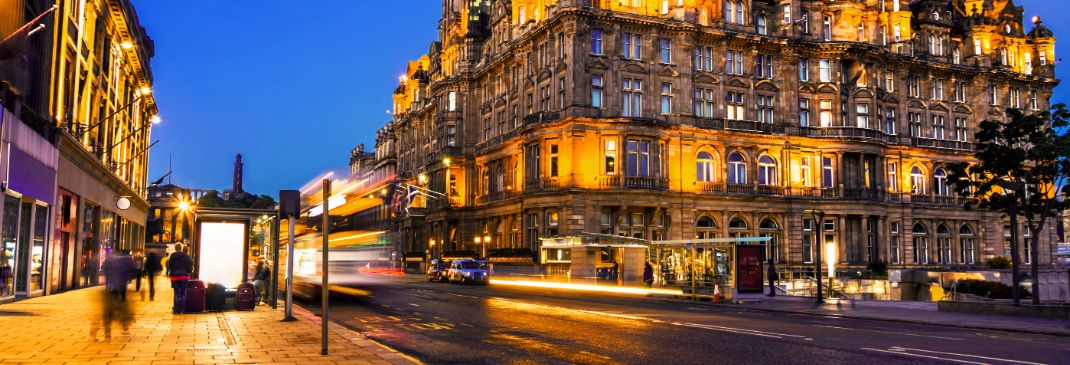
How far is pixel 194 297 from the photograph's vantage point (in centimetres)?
2255

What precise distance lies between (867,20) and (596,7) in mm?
23831

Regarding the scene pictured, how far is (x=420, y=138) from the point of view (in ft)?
312

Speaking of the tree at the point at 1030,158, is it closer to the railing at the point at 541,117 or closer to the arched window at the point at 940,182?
the railing at the point at 541,117

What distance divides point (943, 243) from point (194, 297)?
211 ft

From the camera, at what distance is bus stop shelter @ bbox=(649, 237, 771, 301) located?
1339 inches

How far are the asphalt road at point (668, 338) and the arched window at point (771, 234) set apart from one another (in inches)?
1397

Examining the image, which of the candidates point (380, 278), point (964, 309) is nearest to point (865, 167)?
point (964, 309)

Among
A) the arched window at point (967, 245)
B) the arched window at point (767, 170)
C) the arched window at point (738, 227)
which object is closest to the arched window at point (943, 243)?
the arched window at point (967, 245)

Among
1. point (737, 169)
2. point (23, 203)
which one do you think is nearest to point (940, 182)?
point (737, 169)

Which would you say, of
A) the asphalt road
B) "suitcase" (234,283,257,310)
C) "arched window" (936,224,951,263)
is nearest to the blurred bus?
the asphalt road

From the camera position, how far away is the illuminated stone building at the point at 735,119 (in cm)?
5738

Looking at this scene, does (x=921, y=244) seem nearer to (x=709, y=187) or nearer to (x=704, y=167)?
(x=709, y=187)

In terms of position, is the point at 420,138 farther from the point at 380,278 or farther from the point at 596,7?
the point at 380,278

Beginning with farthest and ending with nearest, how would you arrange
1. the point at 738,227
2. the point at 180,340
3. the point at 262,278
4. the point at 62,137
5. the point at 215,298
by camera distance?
1. the point at 738,227
2. the point at 62,137
3. the point at 262,278
4. the point at 215,298
5. the point at 180,340
